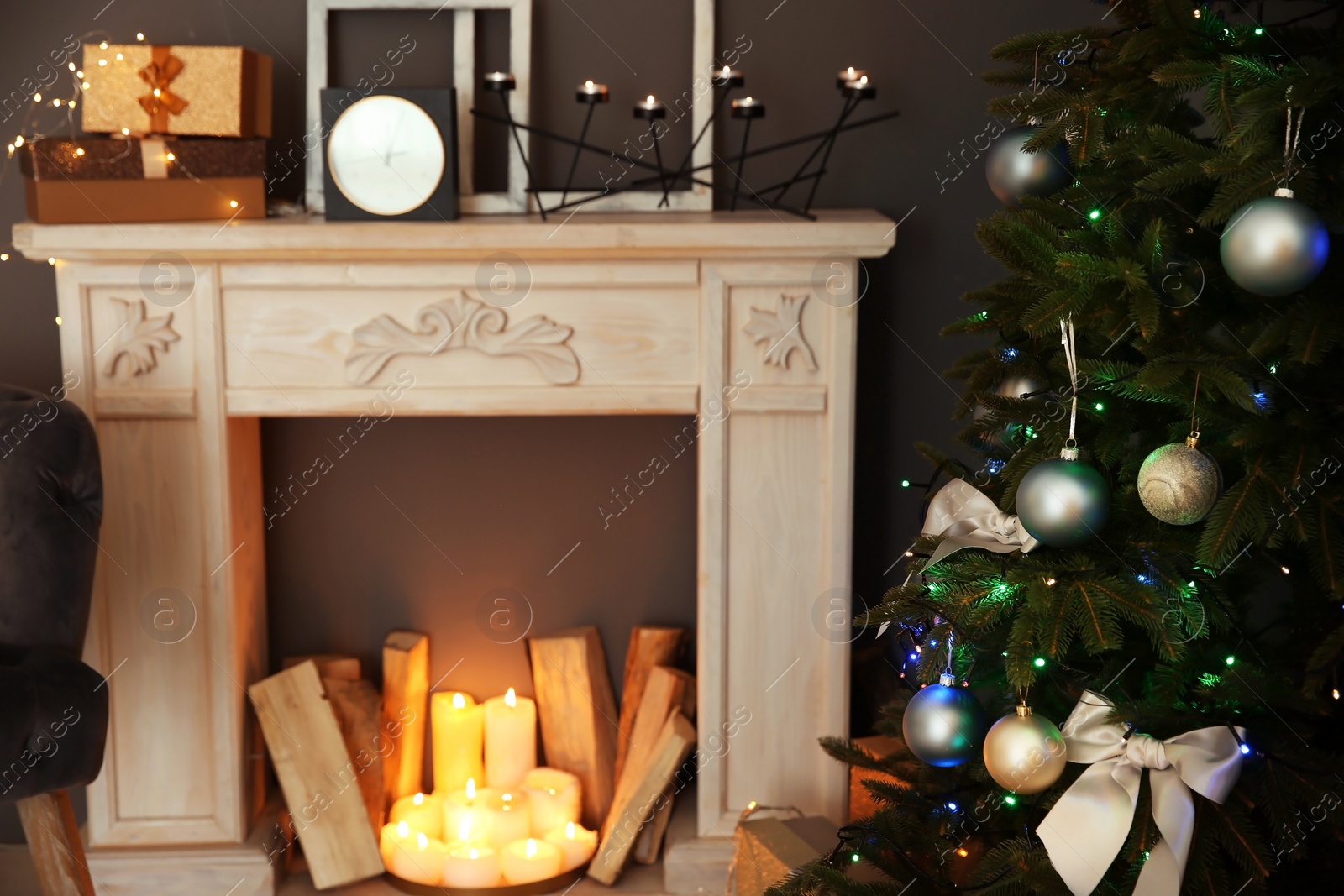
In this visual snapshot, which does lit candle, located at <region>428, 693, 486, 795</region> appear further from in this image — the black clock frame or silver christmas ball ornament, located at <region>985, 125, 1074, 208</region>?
silver christmas ball ornament, located at <region>985, 125, 1074, 208</region>

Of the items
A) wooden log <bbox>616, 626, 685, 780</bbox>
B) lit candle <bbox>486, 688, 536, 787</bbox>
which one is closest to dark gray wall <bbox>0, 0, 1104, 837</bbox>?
wooden log <bbox>616, 626, 685, 780</bbox>

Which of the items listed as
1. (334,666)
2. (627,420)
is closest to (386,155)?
(627,420)

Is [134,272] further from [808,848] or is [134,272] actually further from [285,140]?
[808,848]

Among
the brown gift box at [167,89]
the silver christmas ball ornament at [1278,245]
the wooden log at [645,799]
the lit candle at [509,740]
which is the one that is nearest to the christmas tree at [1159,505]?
the silver christmas ball ornament at [1278,245]

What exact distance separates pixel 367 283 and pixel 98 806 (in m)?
1.11

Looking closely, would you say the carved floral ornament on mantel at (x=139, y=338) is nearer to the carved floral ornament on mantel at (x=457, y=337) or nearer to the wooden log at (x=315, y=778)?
the carved floral ornament on mantel at (x=457, y=337)

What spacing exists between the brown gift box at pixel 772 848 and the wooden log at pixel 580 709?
0.45 metres

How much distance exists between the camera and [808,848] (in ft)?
5.74

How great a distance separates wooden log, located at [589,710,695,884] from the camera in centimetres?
212

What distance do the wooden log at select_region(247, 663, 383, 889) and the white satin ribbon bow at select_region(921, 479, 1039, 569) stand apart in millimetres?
1359

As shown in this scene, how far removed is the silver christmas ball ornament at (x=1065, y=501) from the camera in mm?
1062

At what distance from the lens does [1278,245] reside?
957mm

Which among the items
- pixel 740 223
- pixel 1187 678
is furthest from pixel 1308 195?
pixel 740 223

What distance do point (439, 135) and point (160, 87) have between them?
1.58 ft
